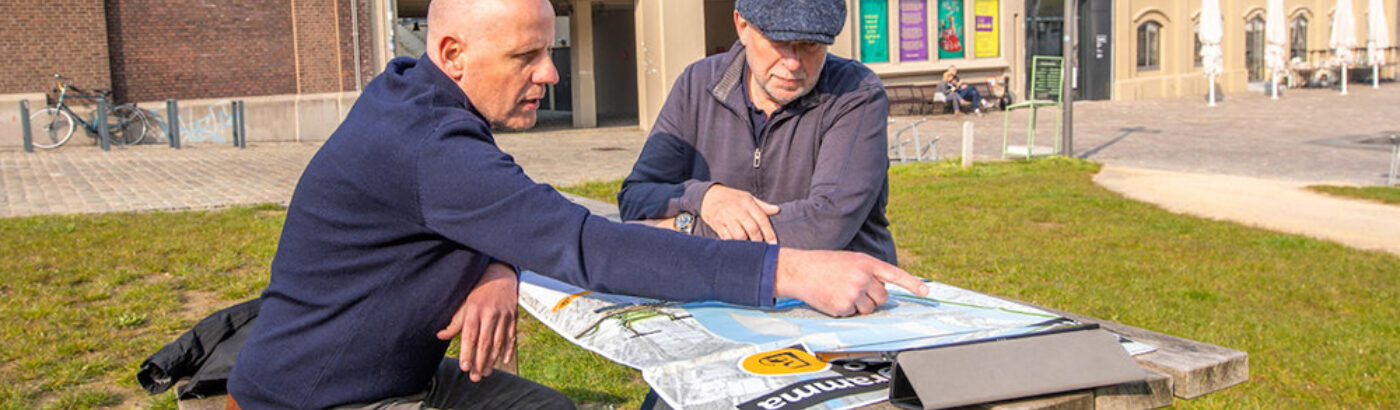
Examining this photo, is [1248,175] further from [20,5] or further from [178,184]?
[20,5]

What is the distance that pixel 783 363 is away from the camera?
1.98 m

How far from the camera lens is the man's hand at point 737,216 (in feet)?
9.16

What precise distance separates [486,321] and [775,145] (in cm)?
111

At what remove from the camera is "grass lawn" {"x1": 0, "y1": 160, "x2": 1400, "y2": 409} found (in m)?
4.81

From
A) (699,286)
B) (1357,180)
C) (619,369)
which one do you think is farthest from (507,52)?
(1357,180)

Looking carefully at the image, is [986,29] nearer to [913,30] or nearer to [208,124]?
[913,30]

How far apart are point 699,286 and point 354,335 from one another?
0.67 meters

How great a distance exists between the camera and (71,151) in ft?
60.8

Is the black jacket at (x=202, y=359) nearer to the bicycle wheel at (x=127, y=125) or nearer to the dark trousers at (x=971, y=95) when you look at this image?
the bicycle wheel at (x=127, y=125)

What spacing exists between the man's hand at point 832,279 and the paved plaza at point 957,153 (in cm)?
811

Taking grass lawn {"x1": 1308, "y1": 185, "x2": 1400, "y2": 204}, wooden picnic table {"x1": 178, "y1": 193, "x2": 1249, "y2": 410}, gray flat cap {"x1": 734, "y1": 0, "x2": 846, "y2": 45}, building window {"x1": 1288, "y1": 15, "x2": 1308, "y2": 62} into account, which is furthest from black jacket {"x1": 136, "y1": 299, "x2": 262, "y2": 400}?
A: building window {"x1": 1288, "y1": 15, "x2": 1308, "y2": 62}

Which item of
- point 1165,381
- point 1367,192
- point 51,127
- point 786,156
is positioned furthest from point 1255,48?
point 1165,381

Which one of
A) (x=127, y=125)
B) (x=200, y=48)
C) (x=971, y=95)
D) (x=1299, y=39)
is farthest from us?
(x=1299, y=39)

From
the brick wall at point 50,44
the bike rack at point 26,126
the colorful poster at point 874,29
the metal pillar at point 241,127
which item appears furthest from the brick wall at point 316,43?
the colorful poster at point 874,29
